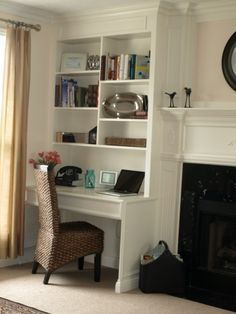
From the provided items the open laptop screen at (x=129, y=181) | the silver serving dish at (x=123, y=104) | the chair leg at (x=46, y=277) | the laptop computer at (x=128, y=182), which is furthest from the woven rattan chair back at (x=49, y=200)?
the silver serving dish at (x=123, y=104)

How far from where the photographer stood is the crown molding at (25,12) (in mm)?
4965

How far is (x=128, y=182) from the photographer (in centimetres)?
502

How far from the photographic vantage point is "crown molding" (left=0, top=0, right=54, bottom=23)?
4.96m

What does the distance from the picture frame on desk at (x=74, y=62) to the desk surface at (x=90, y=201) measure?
122 cm

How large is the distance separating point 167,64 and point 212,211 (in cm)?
137

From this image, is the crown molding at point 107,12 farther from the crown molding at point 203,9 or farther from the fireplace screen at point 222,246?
the fireplace screen at point 222,246

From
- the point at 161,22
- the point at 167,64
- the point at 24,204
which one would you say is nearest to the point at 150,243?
the point at 24,204

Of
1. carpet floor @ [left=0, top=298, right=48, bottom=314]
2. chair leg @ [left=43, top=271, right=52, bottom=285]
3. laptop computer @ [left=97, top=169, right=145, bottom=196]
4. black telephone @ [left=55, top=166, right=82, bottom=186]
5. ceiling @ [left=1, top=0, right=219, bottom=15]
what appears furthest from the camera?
black telephone @ [left=55, top=166, right=82, bottom=186]

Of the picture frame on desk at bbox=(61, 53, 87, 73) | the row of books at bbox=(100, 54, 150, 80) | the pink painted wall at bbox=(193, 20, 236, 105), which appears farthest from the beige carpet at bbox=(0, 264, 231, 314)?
the picture frame on desk at bbox=(61, 53, 87, 73)

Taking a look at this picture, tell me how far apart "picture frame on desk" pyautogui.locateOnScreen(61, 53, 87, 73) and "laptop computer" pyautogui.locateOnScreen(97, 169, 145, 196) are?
1.16 m

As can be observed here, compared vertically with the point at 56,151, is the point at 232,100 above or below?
above

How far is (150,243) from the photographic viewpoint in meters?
4.86

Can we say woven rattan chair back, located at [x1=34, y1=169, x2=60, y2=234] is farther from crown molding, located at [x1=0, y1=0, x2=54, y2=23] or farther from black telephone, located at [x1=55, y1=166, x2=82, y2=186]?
crown molding, located at [x1=0, y1=0, x2=54, y2=23]

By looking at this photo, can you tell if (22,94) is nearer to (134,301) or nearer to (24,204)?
(24,204)
